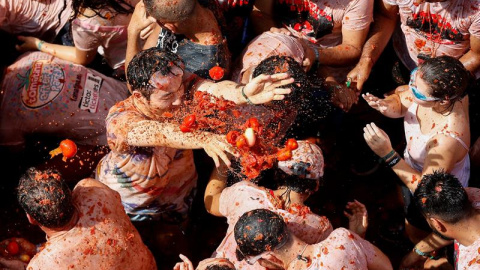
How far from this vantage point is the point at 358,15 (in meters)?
5.47

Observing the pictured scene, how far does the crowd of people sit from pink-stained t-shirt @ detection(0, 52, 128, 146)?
1 centimetres

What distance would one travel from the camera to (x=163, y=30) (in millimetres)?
4996

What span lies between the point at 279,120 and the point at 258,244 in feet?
4.77

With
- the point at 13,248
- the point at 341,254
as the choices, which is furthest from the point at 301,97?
the point at 13,248

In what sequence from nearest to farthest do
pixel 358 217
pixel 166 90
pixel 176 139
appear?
pixel 176 139 < pixel 166 90 < pixel 358 217

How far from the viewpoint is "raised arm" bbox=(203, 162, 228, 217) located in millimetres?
4717

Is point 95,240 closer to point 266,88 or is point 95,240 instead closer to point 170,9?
point 266,88

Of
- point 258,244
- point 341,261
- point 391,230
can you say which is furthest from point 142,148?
point 391,230

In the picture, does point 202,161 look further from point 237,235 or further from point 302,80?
point 237,235

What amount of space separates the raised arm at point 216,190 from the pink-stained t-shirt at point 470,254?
5.81 ft

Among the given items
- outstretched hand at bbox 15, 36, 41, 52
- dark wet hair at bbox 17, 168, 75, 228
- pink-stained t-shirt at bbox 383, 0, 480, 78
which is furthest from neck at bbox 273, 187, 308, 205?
outstretched hand at bbox 15, 36, 41, 52

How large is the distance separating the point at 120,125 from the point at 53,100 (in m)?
1.34

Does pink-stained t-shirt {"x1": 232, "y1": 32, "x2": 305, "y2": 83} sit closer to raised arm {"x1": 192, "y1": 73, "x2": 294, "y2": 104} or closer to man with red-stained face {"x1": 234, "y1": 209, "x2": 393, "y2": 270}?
raised arm {"x1": 192, "y1": 73, "x2": 294, "y2": 104}

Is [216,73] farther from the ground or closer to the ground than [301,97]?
farther from the ground
